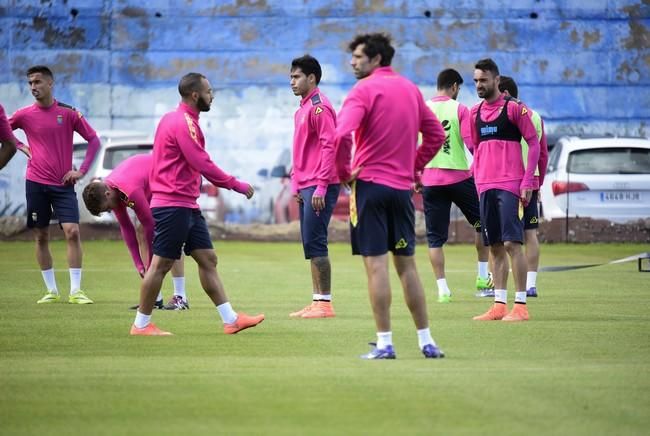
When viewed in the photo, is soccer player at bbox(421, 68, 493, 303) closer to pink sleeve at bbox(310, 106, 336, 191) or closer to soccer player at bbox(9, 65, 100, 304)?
pink sleeve at bbox(310, 106, 336, 191)

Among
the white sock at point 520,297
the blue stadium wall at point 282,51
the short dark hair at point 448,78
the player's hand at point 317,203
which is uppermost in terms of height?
the blue stadium wall at point 282,51

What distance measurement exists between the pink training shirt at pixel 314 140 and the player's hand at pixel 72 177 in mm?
2479

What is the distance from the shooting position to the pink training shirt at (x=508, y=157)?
40.2 feet

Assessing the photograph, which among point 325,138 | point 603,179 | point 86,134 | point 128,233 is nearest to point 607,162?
point 603,179

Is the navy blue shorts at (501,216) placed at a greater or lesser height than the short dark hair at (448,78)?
lesser

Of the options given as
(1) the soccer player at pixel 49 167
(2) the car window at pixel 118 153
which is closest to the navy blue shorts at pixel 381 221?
(1) the soccer player at pixel 49 167

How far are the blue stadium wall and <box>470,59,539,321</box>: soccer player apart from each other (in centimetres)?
1773

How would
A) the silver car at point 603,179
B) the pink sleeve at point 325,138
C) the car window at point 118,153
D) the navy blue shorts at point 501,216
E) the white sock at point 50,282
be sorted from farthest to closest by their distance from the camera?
the car window at point 118,153 < the silver car at point 603,179 < the white sock at point 50,282 < the pink sleeve at point 325,138 < the navy blue shorts at point 501,216

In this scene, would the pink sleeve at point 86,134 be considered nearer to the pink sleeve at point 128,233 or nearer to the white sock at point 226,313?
the pink sleeve at point 128,233

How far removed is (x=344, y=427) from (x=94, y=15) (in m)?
24.4

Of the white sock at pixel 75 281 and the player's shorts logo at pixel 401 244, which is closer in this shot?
the player's shorts logo at pixel 401 244

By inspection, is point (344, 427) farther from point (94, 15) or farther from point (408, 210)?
point (94, 15)

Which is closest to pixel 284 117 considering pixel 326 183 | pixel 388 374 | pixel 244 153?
pixel 244 153

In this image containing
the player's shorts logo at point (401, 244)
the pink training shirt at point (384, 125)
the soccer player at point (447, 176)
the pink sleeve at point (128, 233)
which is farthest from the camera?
the soccer player at point (447, 176)
